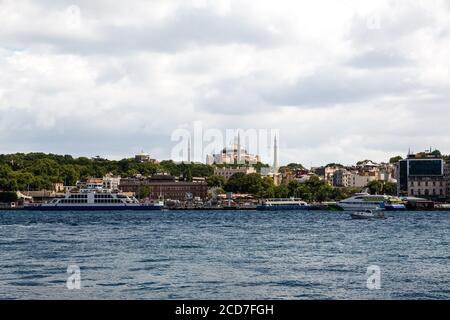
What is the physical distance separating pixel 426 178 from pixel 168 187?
49.6 meters

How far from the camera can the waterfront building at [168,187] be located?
14925 cm

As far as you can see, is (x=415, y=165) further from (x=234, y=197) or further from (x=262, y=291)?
(x=262, y=291)

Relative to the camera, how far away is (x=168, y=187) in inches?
5901

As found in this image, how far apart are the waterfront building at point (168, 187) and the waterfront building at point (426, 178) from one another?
40258 millimetres

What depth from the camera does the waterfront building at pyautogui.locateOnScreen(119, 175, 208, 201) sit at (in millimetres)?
149250

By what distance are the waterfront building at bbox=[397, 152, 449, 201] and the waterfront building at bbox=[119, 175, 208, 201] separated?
40258 mm

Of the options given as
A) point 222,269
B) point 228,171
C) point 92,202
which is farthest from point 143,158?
point 222,269

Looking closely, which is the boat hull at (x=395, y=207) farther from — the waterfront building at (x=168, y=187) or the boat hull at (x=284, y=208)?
the waterfront building at (x=168, y=187)

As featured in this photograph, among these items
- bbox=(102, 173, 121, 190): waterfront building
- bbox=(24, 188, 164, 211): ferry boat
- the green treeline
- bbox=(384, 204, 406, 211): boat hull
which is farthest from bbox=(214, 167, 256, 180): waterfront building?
bbox=(384, 204, 406, 211): boat hull

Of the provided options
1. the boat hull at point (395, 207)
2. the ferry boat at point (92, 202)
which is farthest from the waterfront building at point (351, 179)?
the ferry boat at point (92, 202)

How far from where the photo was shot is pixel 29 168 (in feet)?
499

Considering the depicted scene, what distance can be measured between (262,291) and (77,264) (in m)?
7.79

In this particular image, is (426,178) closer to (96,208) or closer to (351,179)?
(351,179)
